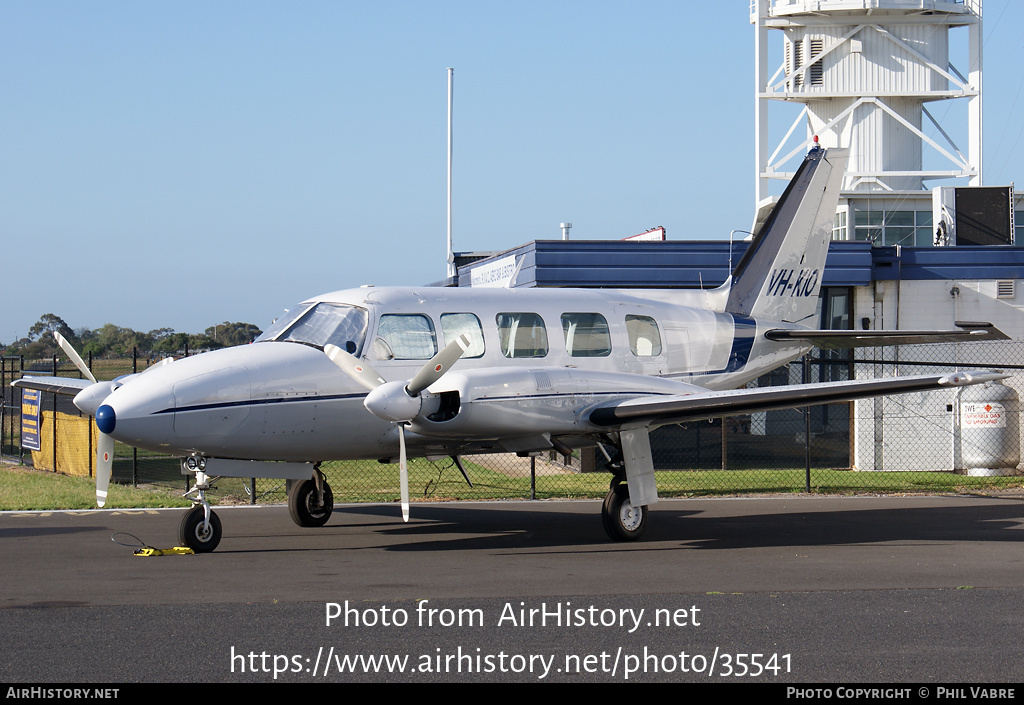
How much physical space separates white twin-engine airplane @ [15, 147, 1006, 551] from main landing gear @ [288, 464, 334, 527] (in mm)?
24

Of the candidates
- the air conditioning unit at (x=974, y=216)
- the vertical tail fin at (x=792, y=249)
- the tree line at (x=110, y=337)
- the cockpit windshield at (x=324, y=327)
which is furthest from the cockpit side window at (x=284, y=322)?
the tree line at (x=110, y=337)

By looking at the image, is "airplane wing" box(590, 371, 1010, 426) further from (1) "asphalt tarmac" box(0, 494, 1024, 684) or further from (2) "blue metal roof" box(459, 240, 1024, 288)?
(2) "blue metal roof" box(459, 240, 1024, 288)

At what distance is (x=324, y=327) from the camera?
12141 mm

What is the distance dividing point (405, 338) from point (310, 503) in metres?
3.04

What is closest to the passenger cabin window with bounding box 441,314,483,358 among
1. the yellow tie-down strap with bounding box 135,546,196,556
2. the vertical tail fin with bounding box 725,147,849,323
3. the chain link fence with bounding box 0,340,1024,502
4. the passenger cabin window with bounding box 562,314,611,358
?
the passenger cabin window with bounding box 562,314,611,358

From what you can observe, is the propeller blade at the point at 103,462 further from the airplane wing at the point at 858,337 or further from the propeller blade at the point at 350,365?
the airplane wing at the point at 858,337

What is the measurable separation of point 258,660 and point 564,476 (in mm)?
14926

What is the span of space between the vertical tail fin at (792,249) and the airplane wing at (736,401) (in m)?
3.60

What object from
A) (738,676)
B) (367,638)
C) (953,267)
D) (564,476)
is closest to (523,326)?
(367,638)

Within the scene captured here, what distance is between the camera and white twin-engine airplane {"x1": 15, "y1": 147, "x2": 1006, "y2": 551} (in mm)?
10953

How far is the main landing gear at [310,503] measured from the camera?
1388 cm

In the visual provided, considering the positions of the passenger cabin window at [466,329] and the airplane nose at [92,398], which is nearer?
the airplane nose at [92,398]

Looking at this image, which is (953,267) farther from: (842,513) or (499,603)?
(499,603)

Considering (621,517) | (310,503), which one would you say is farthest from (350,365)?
(621,517)
